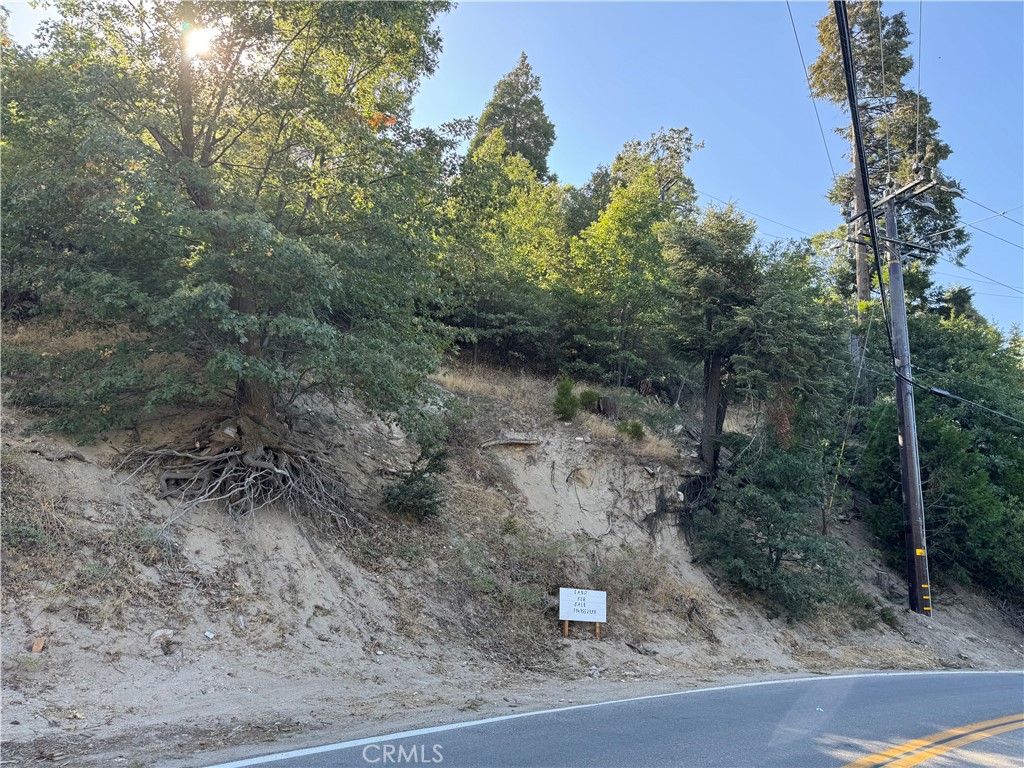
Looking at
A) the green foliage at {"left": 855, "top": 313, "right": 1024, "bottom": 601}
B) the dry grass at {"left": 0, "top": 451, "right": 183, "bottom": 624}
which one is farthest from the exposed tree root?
the green foliage at {"left": 855, "top": 313, "right": 1024, "bottom": 601}

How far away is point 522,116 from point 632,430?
27.8 meters

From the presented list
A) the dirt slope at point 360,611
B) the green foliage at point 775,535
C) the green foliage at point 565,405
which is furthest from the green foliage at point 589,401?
the green foliage at point 775,535

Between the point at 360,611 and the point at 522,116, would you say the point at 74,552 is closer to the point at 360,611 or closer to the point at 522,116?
the point at 360,611

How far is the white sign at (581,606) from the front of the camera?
12.5 metres

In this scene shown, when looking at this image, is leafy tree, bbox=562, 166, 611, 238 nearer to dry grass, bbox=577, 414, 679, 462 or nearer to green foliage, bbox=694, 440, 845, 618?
dry grass, bbox=577, 414, 679, 462

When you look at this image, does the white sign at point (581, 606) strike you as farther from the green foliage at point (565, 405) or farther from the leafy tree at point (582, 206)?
the leafy tree at point (582, 206)

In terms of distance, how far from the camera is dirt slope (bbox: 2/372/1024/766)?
23.6 feet

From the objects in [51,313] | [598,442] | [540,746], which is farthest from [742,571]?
[51,313]

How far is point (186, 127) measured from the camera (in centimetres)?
1123

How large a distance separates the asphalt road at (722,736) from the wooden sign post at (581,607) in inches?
116

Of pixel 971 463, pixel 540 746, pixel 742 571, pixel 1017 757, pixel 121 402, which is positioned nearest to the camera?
pixel 540 746

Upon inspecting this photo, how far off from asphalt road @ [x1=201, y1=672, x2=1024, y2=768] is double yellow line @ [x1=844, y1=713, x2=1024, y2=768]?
0.01 m

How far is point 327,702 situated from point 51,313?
7.79m

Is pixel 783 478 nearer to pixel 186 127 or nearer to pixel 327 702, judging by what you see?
pixel 327 702
